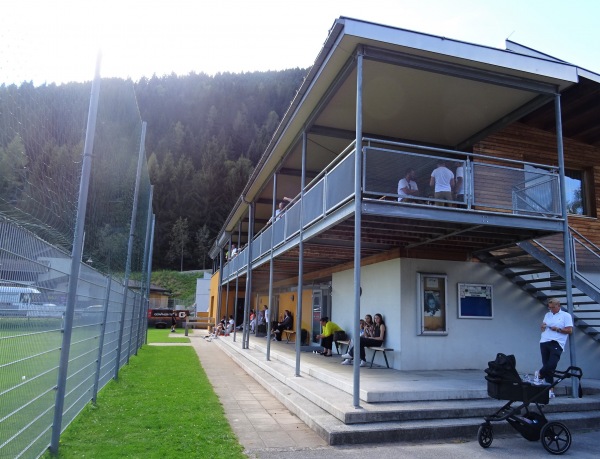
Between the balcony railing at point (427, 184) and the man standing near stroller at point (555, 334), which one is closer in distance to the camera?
the man standing near stroller at point (555, 334)

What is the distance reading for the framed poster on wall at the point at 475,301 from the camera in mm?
10836

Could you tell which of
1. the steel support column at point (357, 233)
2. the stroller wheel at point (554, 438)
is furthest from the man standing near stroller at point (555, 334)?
the steel support column at point (357, 233)

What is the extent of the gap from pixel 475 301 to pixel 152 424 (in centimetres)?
756

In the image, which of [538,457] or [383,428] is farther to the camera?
[383,428]

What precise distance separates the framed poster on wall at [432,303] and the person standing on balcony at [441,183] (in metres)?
2.98

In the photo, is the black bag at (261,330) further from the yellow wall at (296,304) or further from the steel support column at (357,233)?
the steel support column at (357,233)

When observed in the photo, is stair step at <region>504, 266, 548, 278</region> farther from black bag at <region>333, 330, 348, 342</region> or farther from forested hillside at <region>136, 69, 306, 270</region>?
forested hillside at <region>136, 69, 306, 270</region>

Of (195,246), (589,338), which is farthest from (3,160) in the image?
(195,246)

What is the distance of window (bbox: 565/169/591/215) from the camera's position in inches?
478

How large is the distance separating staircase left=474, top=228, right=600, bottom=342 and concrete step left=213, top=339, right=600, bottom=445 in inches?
116

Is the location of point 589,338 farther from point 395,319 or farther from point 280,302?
point 280,302

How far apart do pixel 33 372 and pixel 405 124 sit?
31.2ft

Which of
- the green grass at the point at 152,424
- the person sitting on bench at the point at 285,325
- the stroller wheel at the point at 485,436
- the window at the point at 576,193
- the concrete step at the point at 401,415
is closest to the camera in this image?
the green grass at the point at 152,424

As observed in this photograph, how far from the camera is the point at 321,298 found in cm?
1692
